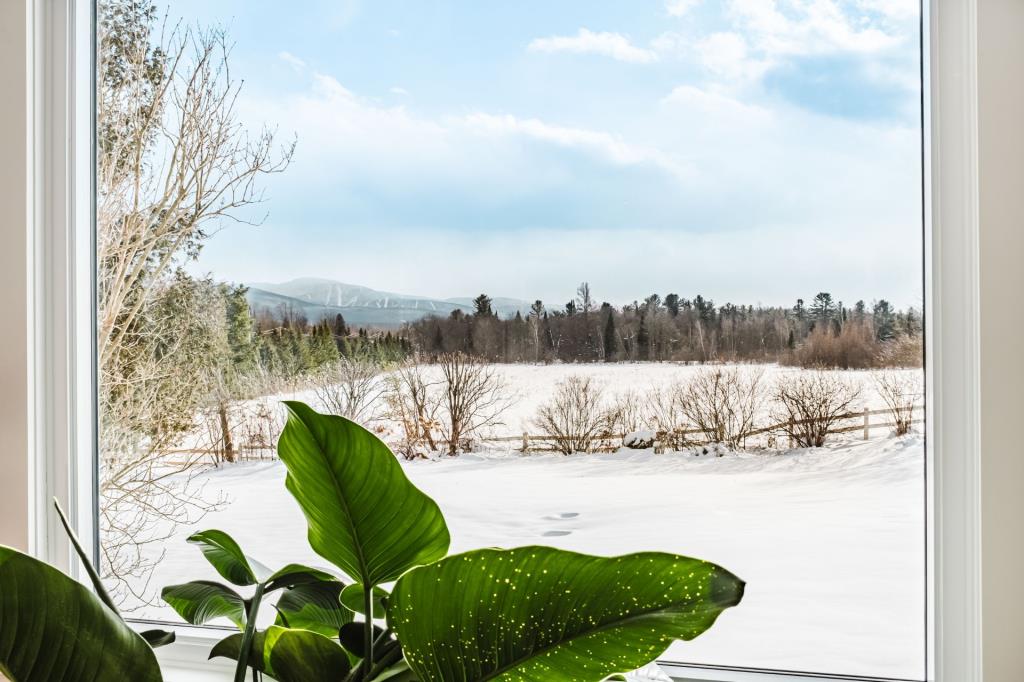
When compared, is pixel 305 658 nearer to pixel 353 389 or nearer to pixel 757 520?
pixel 353 389

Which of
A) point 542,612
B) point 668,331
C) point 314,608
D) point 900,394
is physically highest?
point 668,331

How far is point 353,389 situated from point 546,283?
1.28 ft

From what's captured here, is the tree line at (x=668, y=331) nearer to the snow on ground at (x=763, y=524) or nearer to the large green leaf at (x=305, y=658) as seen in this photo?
the snow on ground at (x=763, y=524)

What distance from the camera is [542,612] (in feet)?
1.58

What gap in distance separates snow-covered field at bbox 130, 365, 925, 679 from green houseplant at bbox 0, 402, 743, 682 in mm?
619

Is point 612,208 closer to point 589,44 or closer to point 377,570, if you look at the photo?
point 589,44

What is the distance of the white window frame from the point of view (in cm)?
104

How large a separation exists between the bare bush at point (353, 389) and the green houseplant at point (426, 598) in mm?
654

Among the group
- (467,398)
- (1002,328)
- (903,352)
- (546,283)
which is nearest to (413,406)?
(467,398)

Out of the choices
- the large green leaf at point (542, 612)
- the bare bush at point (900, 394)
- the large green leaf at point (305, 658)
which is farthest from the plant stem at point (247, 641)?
the bare bush at point (900, 394)

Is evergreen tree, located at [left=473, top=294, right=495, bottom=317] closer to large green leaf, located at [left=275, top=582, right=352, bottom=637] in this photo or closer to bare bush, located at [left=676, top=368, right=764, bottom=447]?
bare bush, located at [left=676, top=368, right=764, bottom=447]

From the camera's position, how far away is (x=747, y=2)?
1.17m

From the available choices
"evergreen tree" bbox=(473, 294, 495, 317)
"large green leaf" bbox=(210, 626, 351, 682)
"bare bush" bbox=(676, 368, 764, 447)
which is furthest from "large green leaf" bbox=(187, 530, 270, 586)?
"bare bush" bbox=(676, 368, 764, 447)

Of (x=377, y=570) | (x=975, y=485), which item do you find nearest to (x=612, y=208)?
(x=975, y=485)
